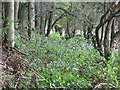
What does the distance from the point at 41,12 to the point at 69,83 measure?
8.54 metres

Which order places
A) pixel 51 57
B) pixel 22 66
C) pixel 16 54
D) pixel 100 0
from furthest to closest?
pixel 100 0
pixel 51 57
pixel 16 54
pixel 22 66

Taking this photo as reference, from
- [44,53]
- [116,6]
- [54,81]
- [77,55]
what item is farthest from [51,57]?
[116,6]

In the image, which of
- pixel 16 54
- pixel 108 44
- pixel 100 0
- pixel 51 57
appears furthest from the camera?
pixel 100 0

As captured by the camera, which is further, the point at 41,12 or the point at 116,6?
the point at 41,12

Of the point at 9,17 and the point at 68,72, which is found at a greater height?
the point at 9,17

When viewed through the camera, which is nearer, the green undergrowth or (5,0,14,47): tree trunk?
Result: the green undergrowth

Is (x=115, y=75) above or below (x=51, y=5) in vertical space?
below

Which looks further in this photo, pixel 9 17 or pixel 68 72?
pixel 68 72

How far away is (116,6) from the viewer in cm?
660

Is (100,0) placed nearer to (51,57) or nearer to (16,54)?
(51,57)

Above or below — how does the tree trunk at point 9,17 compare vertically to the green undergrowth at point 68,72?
above

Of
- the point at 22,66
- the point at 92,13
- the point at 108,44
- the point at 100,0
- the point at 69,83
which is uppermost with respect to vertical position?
the point at 100,0

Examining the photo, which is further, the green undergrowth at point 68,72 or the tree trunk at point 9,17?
the tree trunk at point 9,17

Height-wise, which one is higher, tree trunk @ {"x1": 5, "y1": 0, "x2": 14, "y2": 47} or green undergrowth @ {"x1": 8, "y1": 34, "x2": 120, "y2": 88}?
tree trunk @ {"x1": 5, "y1": 0, "x2": 14, "y2": 47}
